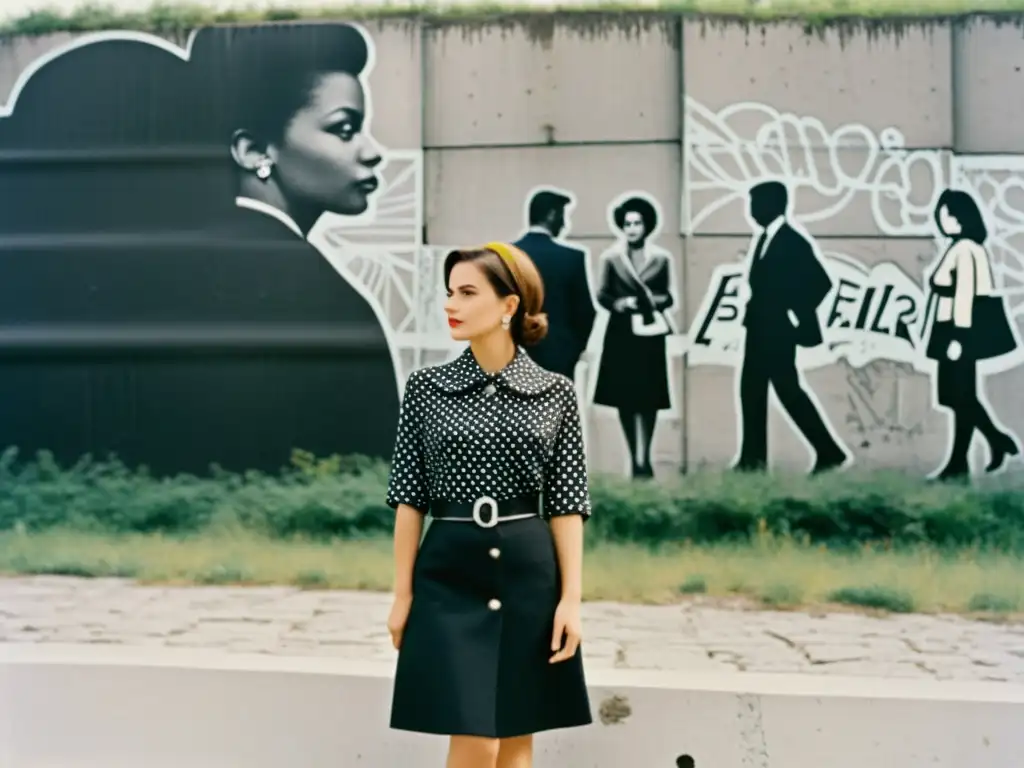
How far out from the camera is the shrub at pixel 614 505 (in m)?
3.37

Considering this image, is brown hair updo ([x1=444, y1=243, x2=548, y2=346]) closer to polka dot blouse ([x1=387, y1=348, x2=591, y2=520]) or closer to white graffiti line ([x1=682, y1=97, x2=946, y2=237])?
polka dot blouse ([x1=387, y1=348, x2=591, y2=520])

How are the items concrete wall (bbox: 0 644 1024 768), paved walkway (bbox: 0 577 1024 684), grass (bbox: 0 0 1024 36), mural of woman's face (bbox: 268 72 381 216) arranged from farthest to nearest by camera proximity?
mural of woman's face (bbox: 268 72 381 216), grass (bbox: 0 0 1024 36), paved walkway (bbox: 0 577 1024 684), concrete wall (bbox: 0 644 1024 768)

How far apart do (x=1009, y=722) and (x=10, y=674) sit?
312 cm

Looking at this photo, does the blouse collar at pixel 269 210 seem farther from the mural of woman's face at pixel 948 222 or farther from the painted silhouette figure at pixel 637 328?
the mural of woman's face at pixel 948 222

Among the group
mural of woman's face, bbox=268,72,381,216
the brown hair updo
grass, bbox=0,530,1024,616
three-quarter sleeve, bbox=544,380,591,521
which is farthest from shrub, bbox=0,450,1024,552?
the brown hair updo

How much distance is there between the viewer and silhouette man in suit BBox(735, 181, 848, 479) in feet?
11.3

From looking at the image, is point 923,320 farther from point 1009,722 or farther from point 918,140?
point 1009,722

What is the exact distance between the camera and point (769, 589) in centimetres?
333

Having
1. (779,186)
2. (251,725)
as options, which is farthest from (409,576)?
(779,186)

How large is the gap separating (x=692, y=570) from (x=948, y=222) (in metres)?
1.55

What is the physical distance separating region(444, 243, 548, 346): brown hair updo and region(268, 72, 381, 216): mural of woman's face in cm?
152

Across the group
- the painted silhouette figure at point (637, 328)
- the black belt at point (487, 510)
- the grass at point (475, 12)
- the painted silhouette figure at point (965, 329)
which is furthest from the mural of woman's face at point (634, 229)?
the black belt at point (487, 510)

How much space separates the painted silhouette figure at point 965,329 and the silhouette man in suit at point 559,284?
1250 mm

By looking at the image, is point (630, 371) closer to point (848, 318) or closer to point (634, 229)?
point (634, 229)
